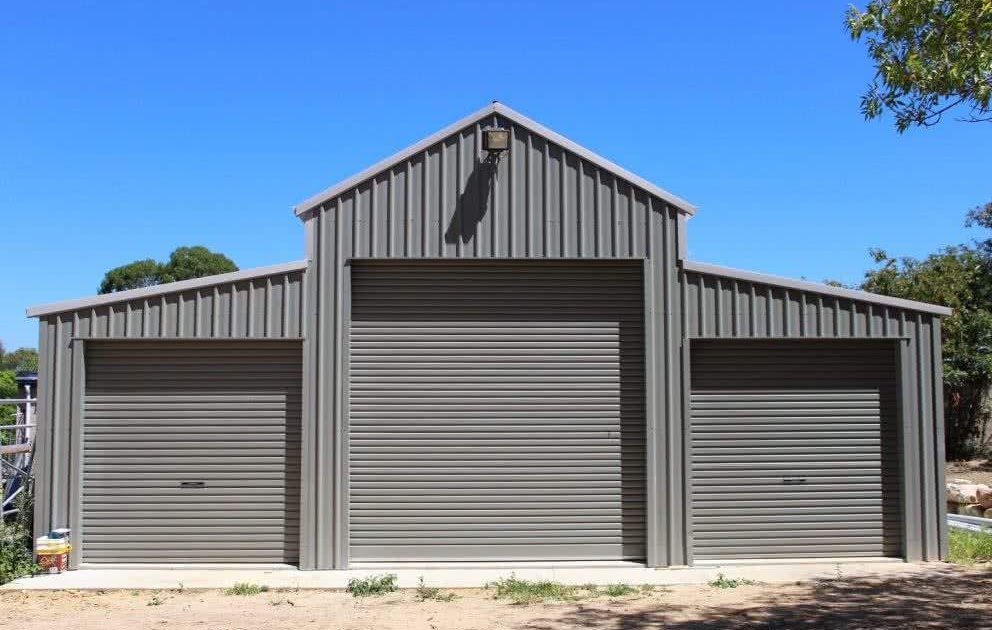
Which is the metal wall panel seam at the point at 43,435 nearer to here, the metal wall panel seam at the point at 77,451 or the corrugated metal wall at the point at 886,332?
the metal wall panel seam at the point at 77,451

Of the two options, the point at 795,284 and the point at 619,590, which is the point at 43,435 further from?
the point at 795,284

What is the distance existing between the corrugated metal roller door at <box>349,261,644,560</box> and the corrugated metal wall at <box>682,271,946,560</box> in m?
0.90

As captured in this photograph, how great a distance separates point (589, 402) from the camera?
11.1 m

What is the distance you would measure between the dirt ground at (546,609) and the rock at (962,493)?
292 inches

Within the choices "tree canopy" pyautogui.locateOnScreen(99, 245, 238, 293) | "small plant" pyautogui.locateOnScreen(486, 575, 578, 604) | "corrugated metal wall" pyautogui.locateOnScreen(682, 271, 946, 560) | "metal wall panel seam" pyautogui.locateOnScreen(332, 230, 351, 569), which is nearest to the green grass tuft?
"corrugated metal wall" pyautogui.locateOnScreen(682, 271, 946, 560)

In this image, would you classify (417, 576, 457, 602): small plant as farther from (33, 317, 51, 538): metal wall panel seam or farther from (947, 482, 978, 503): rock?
(947, 482, 978, 503): rock

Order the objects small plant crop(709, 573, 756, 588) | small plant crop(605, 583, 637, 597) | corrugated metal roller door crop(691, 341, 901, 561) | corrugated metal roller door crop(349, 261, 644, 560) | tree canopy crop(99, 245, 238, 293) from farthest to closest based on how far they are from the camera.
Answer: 1. tree canopy crop(99, 245, 238, 293)
2. corrugated metal roller door crop(691, 341, 901, 561)
3. corrugated metal roller door crop(349, 261, 644, 560)
4. small plant crop(709, 573, 756, 588)
5. small plant crop(605, 583, 637, 597)

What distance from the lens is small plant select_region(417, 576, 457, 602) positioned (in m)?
9.39

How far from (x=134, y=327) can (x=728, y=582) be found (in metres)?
7.22

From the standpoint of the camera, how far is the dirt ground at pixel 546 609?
8.30 meters

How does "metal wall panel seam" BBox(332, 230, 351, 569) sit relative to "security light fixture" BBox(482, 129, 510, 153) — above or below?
below

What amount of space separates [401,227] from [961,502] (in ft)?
38.6

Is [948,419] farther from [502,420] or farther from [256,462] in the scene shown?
[256,462]

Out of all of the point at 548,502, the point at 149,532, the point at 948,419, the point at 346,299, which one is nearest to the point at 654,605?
the point at 548,502
